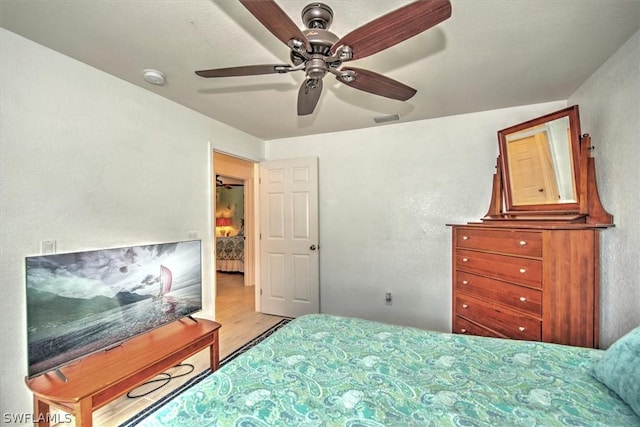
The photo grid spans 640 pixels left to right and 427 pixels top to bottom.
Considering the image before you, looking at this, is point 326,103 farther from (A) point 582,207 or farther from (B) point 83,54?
(A) point 582,207

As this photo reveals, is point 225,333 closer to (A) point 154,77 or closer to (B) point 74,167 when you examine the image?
(B) point 74,167

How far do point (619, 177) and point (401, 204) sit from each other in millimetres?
1760

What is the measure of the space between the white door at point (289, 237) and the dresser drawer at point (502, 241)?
1759mm

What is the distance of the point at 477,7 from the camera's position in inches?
56.3

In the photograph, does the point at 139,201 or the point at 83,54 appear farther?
the point at 139,201

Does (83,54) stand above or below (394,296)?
above

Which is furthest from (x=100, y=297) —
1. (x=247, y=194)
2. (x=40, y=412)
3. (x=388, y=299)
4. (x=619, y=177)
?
(x=247, y=194)

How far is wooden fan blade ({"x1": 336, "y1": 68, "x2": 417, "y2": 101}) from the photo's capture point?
1.43 m

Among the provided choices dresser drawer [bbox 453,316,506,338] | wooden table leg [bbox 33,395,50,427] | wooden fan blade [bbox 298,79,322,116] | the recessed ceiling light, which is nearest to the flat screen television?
wooden table leg [bbox 33,395,50,427]

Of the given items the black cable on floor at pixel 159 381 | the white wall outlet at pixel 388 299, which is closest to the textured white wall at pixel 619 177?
the white wall outlet at pixel 388 299

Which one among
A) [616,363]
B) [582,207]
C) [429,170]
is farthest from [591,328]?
[429,170]

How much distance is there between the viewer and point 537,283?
1910 millimetres

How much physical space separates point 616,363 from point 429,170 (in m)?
2.31

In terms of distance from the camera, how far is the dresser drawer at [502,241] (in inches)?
76.6
